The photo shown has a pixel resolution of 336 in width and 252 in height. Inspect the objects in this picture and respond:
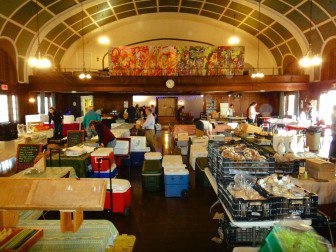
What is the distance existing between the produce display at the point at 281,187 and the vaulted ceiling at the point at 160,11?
11378mm

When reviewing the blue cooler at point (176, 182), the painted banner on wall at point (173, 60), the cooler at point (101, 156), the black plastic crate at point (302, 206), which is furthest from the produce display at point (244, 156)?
the painted banner on wall at point (173, 60)

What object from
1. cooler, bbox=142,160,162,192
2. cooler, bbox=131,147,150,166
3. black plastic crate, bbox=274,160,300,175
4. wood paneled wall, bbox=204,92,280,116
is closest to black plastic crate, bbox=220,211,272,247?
black plastic crate, bbox=274,160,300,175

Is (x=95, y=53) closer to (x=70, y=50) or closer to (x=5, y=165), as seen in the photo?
(x=70, y=50)

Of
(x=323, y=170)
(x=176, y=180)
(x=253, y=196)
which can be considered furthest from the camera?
(x=176, y=180)

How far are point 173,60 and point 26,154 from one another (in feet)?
40.4

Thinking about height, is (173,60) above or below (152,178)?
above

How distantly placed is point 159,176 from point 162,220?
1.35 m

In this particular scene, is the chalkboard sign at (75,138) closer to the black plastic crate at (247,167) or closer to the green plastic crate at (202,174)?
the green plastic crate at (202,174)

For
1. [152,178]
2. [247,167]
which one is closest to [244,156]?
[247,167]

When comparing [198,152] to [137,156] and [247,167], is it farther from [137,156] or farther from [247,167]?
[247,167]

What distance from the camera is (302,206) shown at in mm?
2975

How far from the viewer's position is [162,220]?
463 centimetres

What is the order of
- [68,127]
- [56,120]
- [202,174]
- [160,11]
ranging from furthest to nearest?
[160,11]
[68,127]
[56,120]
[202,174]

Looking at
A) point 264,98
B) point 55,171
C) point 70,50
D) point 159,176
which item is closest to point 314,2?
point 264,98
